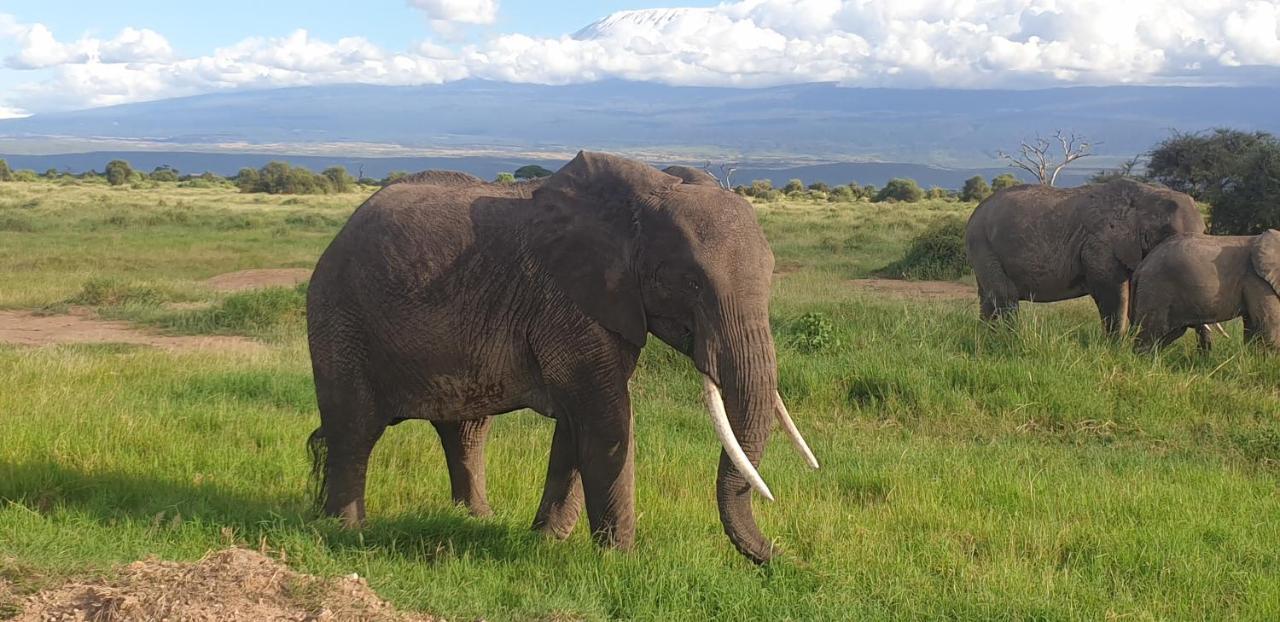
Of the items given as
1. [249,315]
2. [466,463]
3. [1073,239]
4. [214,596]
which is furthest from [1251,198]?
[214,596]

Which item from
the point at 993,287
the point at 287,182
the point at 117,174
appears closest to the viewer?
the point at 993,287

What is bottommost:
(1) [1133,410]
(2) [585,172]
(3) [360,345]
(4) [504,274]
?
(1) [1133,410]

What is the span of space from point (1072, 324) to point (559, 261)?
9692mm

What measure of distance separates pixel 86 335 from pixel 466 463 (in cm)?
1020

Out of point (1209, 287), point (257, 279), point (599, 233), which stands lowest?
point (257, 279)

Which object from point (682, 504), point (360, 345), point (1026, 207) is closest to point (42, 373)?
point (360, 345)

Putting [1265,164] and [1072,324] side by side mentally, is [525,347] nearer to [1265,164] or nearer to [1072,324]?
[1072,324]

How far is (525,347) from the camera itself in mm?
5160

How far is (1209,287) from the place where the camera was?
10445mm

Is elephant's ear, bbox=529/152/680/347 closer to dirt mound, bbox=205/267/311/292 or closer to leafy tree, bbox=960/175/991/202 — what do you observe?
dirt mound, bbox=205/267/311/292

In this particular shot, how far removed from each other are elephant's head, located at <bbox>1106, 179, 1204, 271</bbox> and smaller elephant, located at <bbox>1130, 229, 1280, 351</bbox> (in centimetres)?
104

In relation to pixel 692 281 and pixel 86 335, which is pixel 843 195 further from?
pixel 692 281

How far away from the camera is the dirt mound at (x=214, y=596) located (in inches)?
145

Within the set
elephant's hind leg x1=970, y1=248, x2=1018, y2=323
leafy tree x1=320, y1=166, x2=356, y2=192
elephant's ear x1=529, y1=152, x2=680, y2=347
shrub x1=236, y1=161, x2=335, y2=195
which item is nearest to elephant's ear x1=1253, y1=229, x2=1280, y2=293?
elephant's hind leg x1=970, y1=248, x2=1018, y2=323
